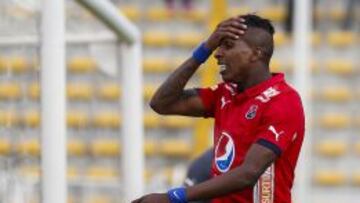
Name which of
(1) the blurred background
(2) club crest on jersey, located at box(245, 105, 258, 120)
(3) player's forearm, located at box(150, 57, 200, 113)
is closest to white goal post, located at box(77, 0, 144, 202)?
(3) player's forearm, located at box(150, 57, 200, 113)

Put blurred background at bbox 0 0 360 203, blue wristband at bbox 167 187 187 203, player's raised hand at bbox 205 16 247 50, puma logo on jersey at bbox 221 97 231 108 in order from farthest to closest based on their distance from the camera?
blurred background at bbox 0 0 360 203 < puma logo on jersey at bbox 221 97 231 108 < player's raised hand at bbox 205 16 247 50 < blue wristband at bbox 167 187 187 203

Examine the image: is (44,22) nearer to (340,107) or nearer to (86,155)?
(86,155)

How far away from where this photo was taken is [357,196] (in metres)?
10.4

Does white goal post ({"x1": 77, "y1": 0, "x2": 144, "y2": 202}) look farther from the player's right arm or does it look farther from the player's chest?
the player's chest

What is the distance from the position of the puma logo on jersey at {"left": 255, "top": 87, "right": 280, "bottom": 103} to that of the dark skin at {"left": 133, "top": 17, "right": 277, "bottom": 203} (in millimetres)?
58

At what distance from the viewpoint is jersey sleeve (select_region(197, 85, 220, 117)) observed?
4.44 metres

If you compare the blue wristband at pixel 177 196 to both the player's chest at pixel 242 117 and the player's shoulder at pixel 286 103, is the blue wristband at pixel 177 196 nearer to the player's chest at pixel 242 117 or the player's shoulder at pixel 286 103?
the player's chest at pixel 242 117

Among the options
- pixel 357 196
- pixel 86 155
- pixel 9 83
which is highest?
pixel 9 83

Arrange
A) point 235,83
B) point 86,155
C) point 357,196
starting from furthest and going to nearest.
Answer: point 357,196, point 86,155, point 235,83

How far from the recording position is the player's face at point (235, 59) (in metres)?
4.10

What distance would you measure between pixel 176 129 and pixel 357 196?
1.78 meters

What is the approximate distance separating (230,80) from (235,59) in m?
0.08

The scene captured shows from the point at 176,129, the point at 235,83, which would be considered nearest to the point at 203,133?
the point at 176,129

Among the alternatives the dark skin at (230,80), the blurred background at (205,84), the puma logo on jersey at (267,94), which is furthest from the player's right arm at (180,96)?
the blurred background at (205,84)
